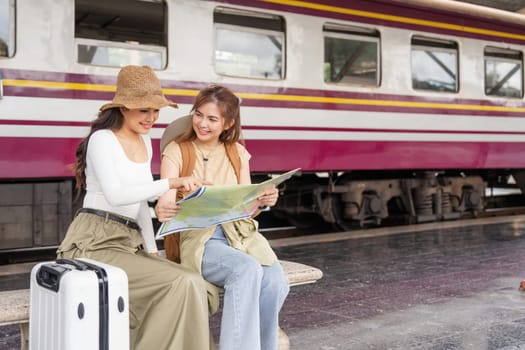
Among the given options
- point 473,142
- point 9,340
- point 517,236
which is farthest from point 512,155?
point 9,340

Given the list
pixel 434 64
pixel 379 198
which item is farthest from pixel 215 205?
pixel 434 64

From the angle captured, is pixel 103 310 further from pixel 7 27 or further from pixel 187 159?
pixel 7 27

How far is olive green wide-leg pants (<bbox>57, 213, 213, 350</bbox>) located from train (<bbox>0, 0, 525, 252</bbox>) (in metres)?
3.00

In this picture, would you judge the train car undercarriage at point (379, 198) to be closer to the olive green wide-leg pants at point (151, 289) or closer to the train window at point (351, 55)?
the train window at point (351, 55)

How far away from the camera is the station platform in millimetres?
4293

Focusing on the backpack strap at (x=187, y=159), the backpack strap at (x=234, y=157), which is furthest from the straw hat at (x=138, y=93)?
the backpack strap at (x=234, y=157)

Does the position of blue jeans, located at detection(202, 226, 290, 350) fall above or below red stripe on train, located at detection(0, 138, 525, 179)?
below

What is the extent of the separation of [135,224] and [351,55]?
5700 millimetres

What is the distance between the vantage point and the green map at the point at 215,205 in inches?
117

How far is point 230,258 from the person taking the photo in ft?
10.5

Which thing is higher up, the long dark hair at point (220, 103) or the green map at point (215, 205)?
the long dark hair at point (220, 103)

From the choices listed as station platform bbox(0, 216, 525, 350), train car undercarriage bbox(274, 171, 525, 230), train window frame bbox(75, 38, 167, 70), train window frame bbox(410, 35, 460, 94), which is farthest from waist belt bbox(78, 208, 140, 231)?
train window frame bbox(410, 35, 460, 94)

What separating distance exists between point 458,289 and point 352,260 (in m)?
1.54

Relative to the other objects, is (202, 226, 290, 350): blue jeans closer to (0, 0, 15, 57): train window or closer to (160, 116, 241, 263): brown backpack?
(160, 116, 241, 263): brown backpack
